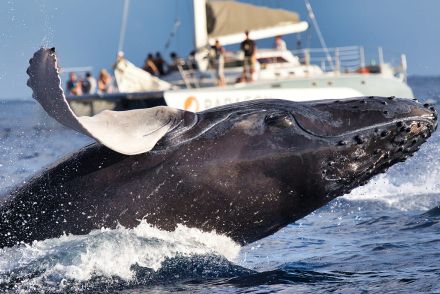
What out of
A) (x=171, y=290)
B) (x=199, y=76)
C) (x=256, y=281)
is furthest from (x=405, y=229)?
(x=199, y=76)

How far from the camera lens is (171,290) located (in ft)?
30.3

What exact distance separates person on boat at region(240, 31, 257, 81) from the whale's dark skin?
33491mm

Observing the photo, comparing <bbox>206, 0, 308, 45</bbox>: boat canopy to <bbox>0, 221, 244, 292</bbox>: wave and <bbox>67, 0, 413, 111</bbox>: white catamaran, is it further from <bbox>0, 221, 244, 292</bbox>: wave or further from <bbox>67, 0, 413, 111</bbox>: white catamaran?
<bbox>0, 221, 244, 292</bbox>: wave

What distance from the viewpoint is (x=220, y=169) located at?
9336 mm

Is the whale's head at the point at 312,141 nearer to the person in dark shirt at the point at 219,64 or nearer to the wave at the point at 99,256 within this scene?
the wave at the point at 99,256

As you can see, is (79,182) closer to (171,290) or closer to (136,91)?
(171,290)

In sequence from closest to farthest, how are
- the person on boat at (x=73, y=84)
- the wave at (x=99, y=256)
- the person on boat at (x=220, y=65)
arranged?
the wave at (x=99, y=256), the person on boat at (x=220, y=65), the person on boat at (x=73, y=84)

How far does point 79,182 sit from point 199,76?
37034 mm

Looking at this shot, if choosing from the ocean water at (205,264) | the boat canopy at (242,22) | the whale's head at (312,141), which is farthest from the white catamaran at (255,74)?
the whale's head at (312,141)

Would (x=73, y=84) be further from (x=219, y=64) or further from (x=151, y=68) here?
(x=219, y=64)

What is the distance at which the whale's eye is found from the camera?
9.55m

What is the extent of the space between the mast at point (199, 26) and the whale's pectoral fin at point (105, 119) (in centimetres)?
4060

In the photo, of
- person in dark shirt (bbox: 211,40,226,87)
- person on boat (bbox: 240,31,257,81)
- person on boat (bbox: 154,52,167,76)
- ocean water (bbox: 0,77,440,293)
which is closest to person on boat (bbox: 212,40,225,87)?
person in dark shirt (bbox: 211,40,226,87)

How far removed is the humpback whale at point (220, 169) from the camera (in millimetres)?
9281
